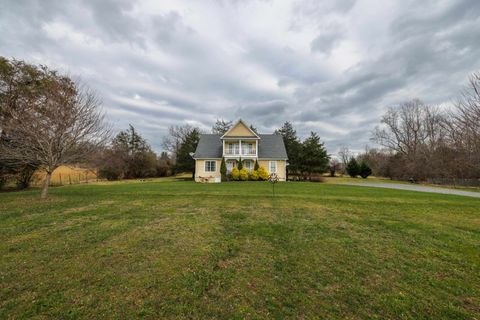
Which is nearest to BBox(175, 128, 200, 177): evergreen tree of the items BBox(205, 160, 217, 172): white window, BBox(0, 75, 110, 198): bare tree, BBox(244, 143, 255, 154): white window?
BBox(205, 160, 217, 172): white window

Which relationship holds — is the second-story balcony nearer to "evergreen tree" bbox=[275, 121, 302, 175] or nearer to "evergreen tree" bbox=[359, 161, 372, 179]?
"evergreen tree" bbox=[275, 121, 302, 175]

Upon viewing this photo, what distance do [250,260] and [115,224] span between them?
4.59m

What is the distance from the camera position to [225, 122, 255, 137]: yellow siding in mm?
26109

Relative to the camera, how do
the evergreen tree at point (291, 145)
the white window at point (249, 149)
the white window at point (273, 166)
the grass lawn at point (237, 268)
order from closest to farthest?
the grass lawn at point (237, 268) < the white window at point (273, 166) < the white window at point (249, 149) < the evergreen tree at point (291, 145)

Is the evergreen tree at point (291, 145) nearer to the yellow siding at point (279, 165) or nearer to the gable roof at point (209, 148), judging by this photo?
the yellow siding at point (279, 165)

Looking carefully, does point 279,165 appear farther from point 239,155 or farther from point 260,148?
point 239,155

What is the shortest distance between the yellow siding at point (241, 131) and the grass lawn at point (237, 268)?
19.8 m

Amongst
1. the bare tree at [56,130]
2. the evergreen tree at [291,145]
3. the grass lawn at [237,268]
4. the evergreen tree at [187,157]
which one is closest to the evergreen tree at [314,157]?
the evergreen tree at [291,145]

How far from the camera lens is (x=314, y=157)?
27969 mm

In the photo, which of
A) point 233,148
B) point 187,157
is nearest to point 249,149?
point 233,148

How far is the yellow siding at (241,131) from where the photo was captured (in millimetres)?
26109

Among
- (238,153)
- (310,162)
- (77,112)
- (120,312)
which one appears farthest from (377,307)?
(310,162)

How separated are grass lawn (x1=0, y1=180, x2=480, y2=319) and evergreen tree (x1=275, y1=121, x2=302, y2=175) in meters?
24.6

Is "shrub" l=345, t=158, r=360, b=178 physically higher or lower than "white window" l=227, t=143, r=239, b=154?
lower
